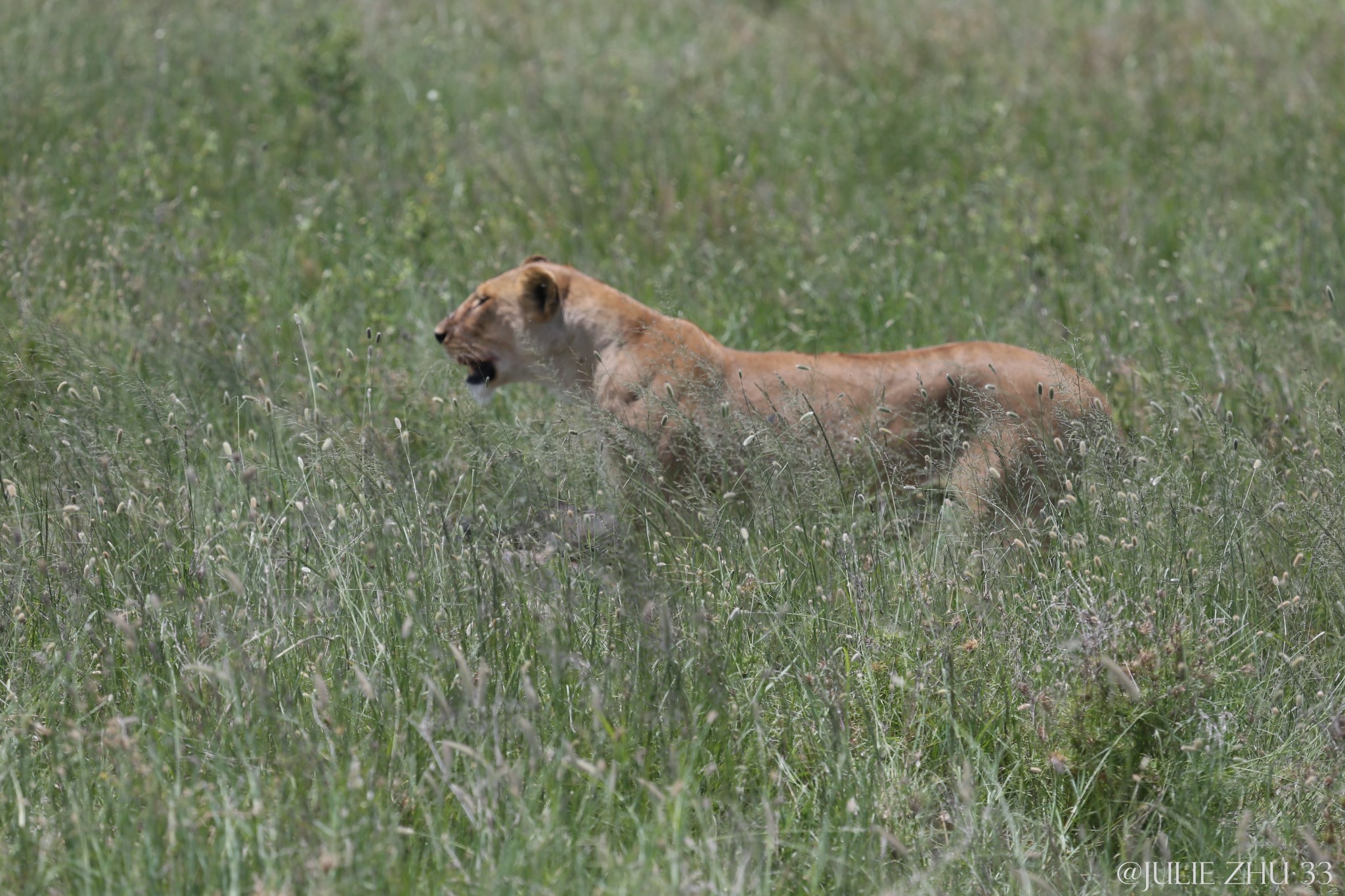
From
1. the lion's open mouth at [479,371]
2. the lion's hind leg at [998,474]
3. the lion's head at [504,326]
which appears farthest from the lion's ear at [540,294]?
the lion's hind leg at [998,474]

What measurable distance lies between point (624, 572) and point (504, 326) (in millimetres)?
2267

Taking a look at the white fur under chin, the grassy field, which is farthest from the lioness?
the grassy field

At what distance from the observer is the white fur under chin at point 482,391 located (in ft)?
17.8

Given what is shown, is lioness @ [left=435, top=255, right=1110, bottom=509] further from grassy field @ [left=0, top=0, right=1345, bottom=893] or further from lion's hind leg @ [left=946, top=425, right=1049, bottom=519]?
grassy field @ [left=0, top=0, right=1345, bottom=893]

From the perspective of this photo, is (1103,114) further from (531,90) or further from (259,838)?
(259,838)

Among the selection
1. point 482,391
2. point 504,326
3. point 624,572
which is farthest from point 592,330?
point 624,572

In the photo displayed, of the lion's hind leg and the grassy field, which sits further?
the lion's hind leg

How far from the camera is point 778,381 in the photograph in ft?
16.3

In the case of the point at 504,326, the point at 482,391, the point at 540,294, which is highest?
the point at 540,294

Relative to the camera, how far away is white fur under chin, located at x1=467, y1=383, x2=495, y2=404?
543 cm

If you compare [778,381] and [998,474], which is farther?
[778,381]

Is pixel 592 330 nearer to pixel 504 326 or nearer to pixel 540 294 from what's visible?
pixel 540 294

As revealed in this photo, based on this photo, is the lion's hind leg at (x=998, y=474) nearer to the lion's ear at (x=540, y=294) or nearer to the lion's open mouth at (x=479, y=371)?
the lion's ear at (x=540, y=294)

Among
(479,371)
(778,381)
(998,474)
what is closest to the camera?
(998,474)
